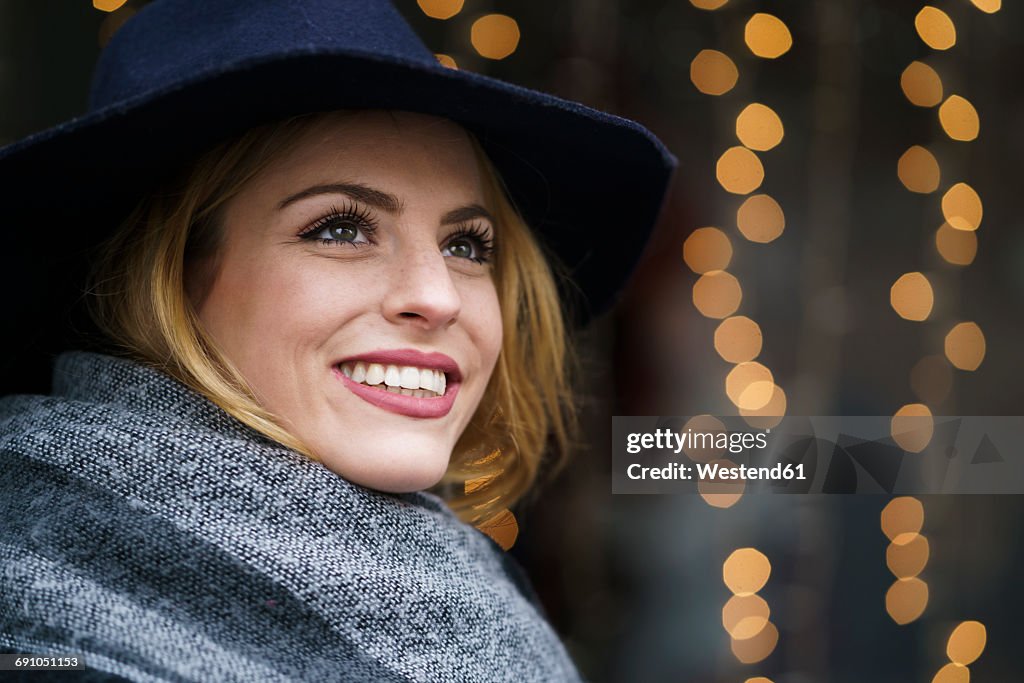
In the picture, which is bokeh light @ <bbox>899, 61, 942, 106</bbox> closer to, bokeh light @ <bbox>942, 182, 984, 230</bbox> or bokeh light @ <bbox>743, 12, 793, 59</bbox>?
bokeh light @ <bbox>942, 182, 984, 230</bbox>

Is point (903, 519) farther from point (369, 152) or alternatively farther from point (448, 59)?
point (369, 152)

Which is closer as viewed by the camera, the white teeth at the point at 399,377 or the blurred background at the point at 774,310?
the white teeth at the point at 399,377

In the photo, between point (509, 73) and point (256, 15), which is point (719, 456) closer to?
point (509, 73)

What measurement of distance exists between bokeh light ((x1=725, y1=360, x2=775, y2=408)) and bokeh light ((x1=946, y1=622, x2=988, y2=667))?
3.25 ft

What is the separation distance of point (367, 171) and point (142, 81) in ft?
0.99

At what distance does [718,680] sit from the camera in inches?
106

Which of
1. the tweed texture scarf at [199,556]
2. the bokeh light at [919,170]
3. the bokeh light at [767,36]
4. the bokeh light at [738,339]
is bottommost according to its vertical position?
the tweed texture scarf at [199,556]

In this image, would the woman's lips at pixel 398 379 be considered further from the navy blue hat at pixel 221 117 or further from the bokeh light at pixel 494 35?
the bokeh light at pixel 494 35

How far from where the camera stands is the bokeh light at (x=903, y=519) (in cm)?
287

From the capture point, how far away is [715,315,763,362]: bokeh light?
2.75 m

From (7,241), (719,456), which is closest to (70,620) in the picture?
(7,241)

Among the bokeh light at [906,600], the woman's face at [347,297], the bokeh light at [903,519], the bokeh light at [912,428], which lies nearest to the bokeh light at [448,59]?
the woman's face at [347,297]
